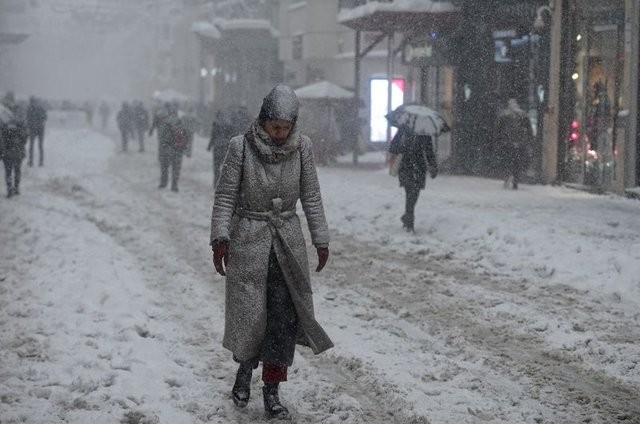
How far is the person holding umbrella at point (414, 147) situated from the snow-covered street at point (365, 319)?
2.60 feet

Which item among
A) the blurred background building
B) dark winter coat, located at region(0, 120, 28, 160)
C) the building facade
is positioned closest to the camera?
dark winter coat, located at region(0, 120, 28, 160)

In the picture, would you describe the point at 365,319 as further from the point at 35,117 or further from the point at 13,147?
the point at 35,117

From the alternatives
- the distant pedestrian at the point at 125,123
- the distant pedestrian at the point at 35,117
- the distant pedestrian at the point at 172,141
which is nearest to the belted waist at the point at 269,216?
the distant pedestrian at the point at 172,141

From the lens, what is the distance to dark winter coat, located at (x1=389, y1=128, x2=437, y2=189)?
1428 centimetres

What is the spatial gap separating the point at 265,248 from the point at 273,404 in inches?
36.3

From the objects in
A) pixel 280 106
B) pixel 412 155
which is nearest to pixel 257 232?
pixel 280 106

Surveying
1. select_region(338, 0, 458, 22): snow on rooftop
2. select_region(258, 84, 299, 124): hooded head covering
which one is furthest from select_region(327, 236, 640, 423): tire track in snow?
select_region(338, 0, 458, 22): snow on rooftop

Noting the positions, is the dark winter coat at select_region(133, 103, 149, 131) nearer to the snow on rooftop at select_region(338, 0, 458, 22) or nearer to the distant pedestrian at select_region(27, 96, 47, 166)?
the distant pedestrian at select_region(27, 96, 47, 166)

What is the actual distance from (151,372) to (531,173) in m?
17.5

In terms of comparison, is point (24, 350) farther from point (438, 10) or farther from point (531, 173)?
point (438, 10)

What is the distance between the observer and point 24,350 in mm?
7164

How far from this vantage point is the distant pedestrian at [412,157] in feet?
46.9

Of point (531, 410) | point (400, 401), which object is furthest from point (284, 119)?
point (531, 410)

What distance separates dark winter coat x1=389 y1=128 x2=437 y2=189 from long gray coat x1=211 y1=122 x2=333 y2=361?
858 cm
